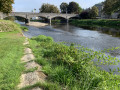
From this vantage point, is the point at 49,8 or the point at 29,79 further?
the point at 49,8

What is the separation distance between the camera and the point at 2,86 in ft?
13.1

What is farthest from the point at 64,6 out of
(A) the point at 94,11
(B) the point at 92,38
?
(B) the point at 92,38

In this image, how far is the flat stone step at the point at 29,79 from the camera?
423 centimetres

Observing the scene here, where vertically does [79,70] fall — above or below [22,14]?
below

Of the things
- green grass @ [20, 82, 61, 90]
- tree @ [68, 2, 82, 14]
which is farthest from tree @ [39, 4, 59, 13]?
green grass @ [20, 82, 61, 90]

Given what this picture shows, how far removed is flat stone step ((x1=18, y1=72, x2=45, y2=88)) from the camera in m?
4.23

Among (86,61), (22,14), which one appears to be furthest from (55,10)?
(86,61)

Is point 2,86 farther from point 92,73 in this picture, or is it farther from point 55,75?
point 92,73

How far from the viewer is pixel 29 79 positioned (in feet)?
14.9

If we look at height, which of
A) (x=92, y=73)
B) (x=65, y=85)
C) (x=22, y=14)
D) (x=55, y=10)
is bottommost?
(x=65, y=85)

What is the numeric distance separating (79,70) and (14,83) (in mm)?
2668

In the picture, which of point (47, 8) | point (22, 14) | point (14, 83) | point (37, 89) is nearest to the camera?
point (37, 89)

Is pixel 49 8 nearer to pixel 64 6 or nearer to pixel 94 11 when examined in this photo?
pixel 64 6

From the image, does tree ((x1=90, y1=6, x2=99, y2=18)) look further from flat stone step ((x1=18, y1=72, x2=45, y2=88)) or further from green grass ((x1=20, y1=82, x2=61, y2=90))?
green grass ((x1=20, y1=82, x2=61, y2=90))
